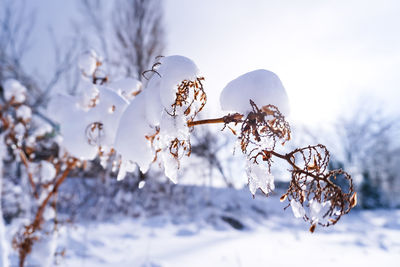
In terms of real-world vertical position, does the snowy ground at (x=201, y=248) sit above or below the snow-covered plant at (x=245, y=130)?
below

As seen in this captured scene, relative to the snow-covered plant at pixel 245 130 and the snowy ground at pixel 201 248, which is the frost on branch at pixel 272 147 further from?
the snowy ground at pixel 201 248

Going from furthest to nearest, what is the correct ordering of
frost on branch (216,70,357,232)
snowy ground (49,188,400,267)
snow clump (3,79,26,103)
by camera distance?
1. snowy ground (49,188,400,267)
2. snow clump (3,79,26,103)
3. frost on branch (216,70,357,232)

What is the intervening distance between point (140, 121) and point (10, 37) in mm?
9962

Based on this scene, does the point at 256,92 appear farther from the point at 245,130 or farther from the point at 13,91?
the point at 13,91

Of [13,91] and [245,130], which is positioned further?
[13,91]

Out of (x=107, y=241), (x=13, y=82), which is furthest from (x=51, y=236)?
(x=107, y=241)

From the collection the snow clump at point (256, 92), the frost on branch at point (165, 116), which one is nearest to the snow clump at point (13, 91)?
the frost on branch at point (165, 116)

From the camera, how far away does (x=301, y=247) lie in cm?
431

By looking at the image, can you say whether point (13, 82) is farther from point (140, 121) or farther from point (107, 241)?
point (107, 241)

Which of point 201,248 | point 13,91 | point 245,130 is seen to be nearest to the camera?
point 245,130

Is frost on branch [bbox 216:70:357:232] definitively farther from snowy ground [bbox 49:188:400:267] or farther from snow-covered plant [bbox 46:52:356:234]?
snowy ground [bbox 49:188:400:267]

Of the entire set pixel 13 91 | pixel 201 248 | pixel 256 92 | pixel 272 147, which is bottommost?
pixel 201 248

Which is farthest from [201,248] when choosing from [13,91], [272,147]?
[272,147]

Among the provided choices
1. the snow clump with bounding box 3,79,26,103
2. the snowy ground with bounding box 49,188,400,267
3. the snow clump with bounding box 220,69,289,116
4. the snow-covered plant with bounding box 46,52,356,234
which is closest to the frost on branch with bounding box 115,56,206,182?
the snow-covered plant with bounding box 46,52,356,234
